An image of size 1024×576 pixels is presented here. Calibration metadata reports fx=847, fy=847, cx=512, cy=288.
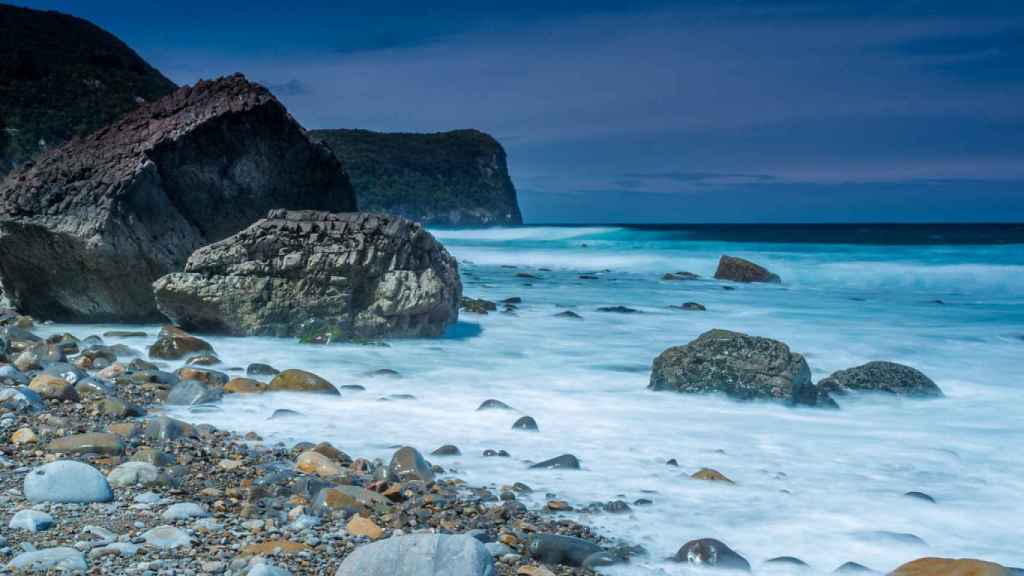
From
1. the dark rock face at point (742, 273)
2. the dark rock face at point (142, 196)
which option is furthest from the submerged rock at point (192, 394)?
the dark rock face at point (742, 273)

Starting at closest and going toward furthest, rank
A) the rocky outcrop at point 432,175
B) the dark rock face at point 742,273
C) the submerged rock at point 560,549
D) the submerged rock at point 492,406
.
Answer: the submerged rock at point 560,549, the submerged rock at point 492,406, the dark rock face at point 742,273, the rocky outcrop at point 432,175

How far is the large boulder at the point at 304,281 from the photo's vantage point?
21.4ft

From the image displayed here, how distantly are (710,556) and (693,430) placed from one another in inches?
74.6

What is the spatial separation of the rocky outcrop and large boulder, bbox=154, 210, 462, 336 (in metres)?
55.1

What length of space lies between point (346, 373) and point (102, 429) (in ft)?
7.06

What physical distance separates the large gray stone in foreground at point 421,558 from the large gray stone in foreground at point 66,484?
1.01 meters

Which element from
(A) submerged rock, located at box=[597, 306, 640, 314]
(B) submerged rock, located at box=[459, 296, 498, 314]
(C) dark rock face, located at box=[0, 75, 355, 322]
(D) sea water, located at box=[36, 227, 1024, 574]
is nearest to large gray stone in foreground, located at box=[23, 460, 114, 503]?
(D) sea water, located at box=[36, 227, 1024, 574]

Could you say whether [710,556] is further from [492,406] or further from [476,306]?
[476,306]

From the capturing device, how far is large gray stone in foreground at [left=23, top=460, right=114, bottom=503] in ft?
8.43

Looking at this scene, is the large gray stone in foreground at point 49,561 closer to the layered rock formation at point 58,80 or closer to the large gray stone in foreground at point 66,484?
the large gray stone in foreground at point 66,484

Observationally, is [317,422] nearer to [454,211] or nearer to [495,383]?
[495,383]

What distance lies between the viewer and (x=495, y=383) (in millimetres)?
5691

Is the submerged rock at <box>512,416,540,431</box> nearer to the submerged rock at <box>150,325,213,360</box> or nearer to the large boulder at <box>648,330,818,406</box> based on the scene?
the large boulder at <box>648,330,818,406</box>

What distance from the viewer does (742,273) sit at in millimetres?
17797
